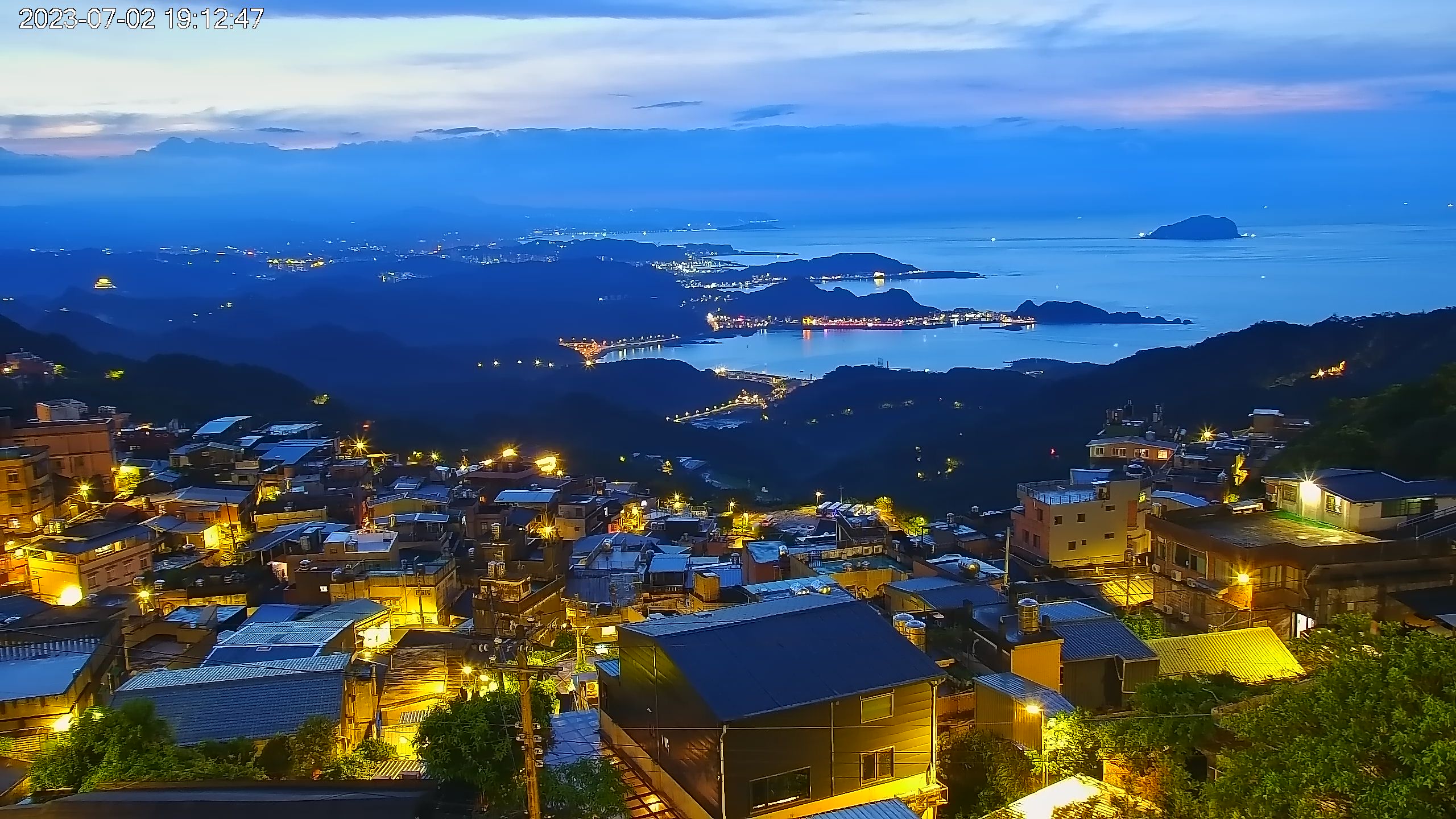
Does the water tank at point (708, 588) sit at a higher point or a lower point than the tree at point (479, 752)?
lower

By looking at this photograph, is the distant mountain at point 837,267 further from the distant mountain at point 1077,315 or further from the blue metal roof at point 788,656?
the blue metal roof at point 788,656

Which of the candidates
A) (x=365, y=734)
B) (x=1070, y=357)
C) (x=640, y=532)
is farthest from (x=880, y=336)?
(x=365, y=734)

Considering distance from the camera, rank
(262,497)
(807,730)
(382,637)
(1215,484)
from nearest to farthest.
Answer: (807,730), (382,637), (1215,484), (262,497)

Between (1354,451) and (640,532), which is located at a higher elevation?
(1354,451)

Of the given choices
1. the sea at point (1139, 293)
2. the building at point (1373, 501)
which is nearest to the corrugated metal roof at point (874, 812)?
the building at point (1373, 501)

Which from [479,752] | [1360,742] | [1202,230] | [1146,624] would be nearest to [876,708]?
[479,752]

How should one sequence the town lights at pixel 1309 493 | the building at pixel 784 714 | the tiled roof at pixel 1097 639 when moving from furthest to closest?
the town lights at pixel 1309 493, the tiled roof at pixel 1097 639, the building at pixel 784 714

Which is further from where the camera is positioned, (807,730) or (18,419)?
(18,419)

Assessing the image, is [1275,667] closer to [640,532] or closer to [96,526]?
[640,532]
